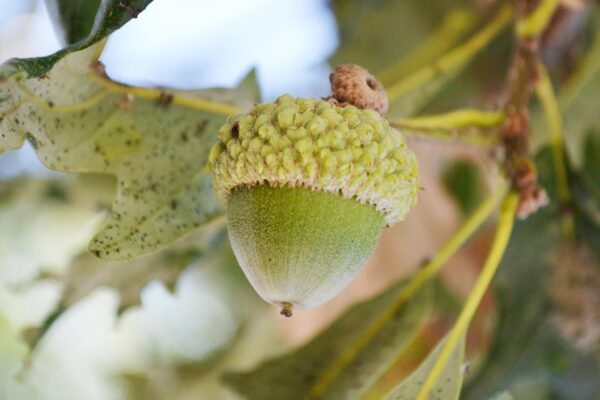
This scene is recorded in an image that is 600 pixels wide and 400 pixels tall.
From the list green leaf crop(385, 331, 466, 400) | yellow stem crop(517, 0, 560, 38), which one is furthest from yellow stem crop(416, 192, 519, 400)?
yellow stem crop(517, 0, 560, 38)

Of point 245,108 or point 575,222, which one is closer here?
point 245,108

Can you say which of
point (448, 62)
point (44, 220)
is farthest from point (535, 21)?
point (44, 220)

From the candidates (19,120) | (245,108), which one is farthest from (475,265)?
(19,120)

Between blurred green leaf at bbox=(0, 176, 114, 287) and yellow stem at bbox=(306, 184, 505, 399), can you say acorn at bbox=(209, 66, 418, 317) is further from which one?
blurred green leaf at bbox=(0, 176, 114, 287)

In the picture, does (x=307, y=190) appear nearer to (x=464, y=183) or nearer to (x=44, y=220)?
(x=464, y=183)

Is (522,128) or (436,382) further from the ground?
(522,128)

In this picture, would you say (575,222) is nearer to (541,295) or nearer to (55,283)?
(541,295)

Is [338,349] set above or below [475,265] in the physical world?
above
